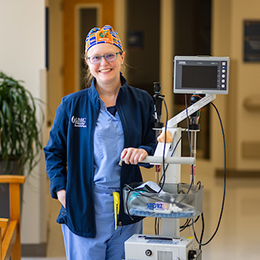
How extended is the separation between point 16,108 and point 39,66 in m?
0.45

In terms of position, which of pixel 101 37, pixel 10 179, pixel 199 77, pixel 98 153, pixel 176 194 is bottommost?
pixel 10 179

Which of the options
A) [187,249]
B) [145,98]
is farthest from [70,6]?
[187,249]

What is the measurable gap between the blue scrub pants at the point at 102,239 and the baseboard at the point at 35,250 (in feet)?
5.61

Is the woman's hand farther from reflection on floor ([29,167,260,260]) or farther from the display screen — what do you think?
reflection on floor ([29,167,260,260])

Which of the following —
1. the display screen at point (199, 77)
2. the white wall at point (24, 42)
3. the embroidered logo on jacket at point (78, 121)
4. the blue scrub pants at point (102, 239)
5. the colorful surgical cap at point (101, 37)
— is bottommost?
the blue scrub pants at point (102, 239)

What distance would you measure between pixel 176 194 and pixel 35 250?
2.27 meters

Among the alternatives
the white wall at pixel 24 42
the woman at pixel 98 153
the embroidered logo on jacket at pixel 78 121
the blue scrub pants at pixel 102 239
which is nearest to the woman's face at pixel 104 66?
the woman at pixel 98 153

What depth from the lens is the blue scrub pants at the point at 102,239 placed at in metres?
1.72

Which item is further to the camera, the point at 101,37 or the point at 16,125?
the point at 16,125

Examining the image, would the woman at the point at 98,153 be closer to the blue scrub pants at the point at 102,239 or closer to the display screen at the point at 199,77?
the blue scrub pants at the point at 102,239

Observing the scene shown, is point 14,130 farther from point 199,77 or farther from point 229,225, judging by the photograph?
point 229,225

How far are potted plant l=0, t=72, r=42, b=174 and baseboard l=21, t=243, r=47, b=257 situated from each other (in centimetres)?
66

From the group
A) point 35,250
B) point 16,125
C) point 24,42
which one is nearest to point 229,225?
point 35,250

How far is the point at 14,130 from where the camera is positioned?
3049mm
